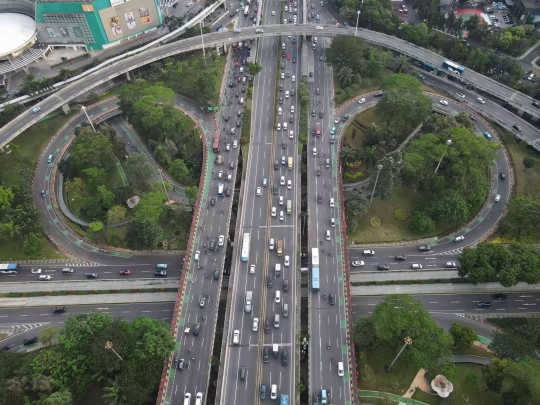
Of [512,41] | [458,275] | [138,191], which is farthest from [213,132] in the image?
[512,41]

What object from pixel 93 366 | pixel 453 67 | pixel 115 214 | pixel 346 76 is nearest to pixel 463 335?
pixel 93 366

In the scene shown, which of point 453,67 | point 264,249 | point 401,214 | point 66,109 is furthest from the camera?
point 453,67

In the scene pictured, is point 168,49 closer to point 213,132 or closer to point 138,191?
point 213,132

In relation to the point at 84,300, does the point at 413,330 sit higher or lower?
lower

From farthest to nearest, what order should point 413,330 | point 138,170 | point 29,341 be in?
point 138,170 → point 29,341 → point 413,330

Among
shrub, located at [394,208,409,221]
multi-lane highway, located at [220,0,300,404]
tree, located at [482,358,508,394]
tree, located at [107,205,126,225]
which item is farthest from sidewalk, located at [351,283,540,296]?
tree, located at [107,205,126,225]

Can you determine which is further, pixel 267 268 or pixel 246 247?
pixel 246 247

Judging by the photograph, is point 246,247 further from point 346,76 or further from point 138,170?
point 346,76

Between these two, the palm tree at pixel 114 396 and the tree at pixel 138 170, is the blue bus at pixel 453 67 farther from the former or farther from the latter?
the palm tree at pixel 114 396
